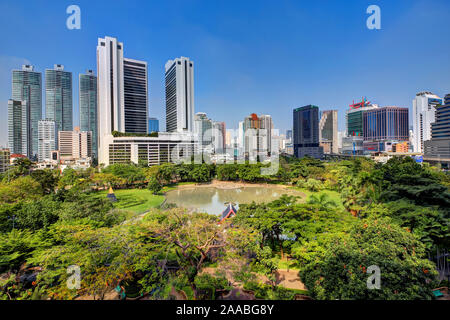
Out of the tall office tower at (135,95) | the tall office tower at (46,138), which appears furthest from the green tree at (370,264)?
the tall office tower at (46,138)

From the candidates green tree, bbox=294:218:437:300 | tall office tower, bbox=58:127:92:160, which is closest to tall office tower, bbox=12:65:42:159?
tall office tower, bbox=58:127:92:160

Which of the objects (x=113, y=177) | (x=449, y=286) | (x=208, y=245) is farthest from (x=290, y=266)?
(x=113, y=177)

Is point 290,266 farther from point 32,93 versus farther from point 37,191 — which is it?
point 32,93

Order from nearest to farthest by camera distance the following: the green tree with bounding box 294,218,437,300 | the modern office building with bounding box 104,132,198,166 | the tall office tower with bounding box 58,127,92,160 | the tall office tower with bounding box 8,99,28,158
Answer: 1. the green tree with bounding box 294,218,437,300
2. the modern office building with bounding box 104,132,198,166
3. the tall office tower with bounding box 8,99,28,158
4. the tall office tower with bounding box 58,127,92,160

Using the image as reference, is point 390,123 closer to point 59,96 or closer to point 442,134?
point 442,134

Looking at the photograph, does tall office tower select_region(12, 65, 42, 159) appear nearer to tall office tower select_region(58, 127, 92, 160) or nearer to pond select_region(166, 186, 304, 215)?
tall office tower select_region(58, 127, 92, 160)
